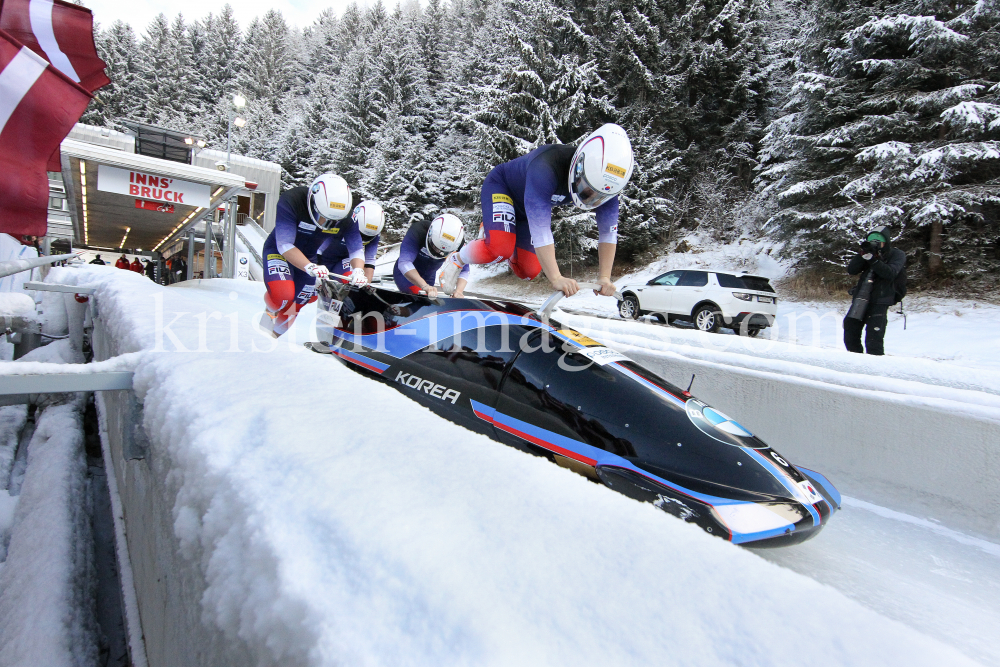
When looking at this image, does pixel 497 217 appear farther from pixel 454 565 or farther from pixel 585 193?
pixel 454 565

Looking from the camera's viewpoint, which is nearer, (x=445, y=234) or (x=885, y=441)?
(x=885, y=441)

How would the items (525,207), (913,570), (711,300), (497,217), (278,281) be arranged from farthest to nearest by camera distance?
(711,300) → (278,281) → (497,217) → (525,207) → (913,570)

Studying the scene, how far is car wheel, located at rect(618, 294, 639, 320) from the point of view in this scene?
32.1ft

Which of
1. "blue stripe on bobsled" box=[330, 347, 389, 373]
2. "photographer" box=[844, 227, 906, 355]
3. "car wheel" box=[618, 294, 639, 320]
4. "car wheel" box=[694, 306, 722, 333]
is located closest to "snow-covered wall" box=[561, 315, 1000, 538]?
Answer: "blue stripe on bobsled" box=[330, 347, 389, 373]

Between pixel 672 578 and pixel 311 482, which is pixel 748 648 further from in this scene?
pixel 311 482

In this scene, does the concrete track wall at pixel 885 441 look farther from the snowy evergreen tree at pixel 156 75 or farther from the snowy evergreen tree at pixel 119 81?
the snowy evergreen tree at pixel 156 75

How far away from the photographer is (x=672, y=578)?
460 millimetres

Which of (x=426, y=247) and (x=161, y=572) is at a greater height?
(x=426, y=247)

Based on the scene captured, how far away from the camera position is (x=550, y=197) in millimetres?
2551

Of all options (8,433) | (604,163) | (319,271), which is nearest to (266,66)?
(319,271)

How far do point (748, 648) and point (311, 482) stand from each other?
47cm

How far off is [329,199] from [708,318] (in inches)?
267

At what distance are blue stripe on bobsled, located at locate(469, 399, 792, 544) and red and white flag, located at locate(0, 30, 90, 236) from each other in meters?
2.09

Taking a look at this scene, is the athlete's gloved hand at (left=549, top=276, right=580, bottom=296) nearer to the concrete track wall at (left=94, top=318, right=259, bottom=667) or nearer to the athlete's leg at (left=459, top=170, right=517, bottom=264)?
the athlete's leg at (left=459, top=170, right=517, bottom=264)
